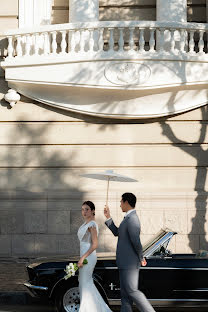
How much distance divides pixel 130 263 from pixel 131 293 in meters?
0.38

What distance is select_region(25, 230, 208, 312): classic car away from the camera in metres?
11.5

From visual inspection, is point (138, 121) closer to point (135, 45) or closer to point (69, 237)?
point (135, 45)

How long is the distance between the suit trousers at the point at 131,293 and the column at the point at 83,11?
364 inches

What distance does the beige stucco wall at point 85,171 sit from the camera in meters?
17.6

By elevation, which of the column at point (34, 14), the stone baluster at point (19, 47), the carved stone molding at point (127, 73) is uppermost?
the column at point (34, 14)

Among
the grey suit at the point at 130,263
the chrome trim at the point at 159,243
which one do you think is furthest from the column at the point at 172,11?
the grey suit at the point at 130,263

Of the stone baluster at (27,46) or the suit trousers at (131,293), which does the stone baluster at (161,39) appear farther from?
the suit trousers at (131,293)

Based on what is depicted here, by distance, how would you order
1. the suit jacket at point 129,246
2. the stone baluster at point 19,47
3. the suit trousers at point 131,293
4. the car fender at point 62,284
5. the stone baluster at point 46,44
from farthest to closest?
the stone baluster at point 19,47 < the stone baluster at point 46,44 < the car fender at point 62,284 < the suit jacket at point 129,246 < the suit trousers at point 131,293

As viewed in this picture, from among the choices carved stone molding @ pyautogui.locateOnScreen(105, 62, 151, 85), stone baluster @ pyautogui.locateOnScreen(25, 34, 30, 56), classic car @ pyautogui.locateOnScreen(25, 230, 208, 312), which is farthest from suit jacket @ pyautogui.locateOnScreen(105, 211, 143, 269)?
stone baluster @ pyautogui.locateOnScreen(25, 34, 30, 56)

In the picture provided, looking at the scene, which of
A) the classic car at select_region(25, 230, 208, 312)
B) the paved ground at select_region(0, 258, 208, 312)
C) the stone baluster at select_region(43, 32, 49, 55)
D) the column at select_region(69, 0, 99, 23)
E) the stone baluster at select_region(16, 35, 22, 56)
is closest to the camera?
the classic car at select_region(25, 230, 208, 312)

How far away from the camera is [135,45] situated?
18.4 metres

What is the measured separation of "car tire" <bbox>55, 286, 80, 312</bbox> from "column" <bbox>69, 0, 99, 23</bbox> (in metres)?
8.26

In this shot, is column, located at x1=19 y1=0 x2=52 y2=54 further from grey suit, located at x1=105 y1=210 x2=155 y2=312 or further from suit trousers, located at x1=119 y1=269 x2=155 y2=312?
suit trousers, located at x1=119 y1=269 x2=155 y2=312

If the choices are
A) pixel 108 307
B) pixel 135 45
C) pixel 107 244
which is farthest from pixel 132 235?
pixel 135 45
